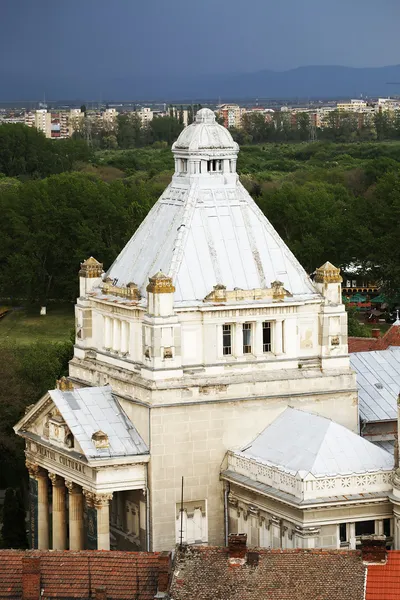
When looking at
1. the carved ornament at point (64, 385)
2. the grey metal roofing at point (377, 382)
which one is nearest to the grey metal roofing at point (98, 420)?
the carved ornament at point (64, 385)

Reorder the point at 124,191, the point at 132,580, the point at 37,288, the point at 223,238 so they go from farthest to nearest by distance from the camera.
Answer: the point at 124,191 < the point at 37,288 < the point at 223,238 < the point at 132,580

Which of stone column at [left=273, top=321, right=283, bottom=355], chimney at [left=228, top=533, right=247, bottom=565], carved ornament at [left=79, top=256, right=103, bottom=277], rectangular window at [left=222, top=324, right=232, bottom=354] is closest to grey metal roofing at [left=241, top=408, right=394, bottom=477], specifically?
stone column at [left=273, top=321, right=283, bottom=355]

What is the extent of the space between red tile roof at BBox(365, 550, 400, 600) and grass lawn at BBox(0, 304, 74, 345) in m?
67.4

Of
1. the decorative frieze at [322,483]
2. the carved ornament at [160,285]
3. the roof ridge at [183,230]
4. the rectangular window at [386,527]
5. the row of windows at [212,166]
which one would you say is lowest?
the rectangular window at [386,527]

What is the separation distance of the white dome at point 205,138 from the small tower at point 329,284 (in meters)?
5.91

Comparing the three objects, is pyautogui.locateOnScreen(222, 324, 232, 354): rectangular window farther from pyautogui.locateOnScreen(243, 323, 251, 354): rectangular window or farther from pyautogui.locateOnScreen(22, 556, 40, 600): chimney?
pyautogui.locateOnScreen(22, 556, 40, 600): chimney

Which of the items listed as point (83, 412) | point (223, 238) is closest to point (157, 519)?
point (83, 412)

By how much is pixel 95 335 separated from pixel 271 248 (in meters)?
7.71

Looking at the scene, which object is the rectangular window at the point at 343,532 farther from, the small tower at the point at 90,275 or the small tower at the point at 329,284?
the small tower at the point at 90,275

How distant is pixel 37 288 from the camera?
149375 millimetres

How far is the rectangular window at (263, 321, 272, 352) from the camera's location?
261 ft

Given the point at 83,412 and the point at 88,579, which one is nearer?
the point at 88,579

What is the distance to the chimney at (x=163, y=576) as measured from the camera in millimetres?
68188

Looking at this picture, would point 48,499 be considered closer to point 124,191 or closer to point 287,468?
point 287,468
